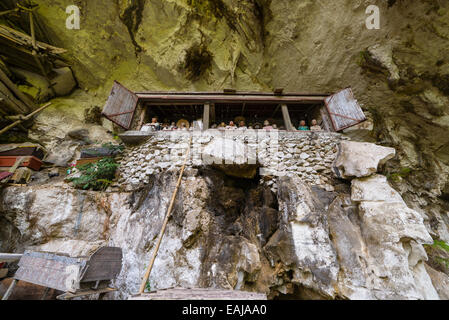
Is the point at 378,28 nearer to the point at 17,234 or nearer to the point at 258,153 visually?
the point at 258,153

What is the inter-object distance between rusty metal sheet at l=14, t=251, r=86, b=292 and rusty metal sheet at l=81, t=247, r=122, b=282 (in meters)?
0.11

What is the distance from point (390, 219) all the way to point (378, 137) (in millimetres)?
6230

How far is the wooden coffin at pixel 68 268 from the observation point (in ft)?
8.93

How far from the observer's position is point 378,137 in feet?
26.9

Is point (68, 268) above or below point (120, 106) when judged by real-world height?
below

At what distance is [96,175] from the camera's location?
575 centimetres

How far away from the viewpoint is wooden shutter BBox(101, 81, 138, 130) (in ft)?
21.2

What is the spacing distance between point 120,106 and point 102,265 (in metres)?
6.17

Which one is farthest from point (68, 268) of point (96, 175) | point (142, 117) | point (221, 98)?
point (221, 98)

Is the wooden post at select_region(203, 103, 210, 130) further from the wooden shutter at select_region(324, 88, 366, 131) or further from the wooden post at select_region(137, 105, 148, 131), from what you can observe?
the wooden shutter at select_region(324, 88, 366, 131)

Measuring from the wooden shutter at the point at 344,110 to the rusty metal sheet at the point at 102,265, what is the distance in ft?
28.7

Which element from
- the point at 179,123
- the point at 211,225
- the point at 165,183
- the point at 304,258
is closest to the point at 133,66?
the point at 179,123

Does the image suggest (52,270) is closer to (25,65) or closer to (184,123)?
(184,123)

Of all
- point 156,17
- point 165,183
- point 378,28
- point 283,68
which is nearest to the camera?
point 165,183
